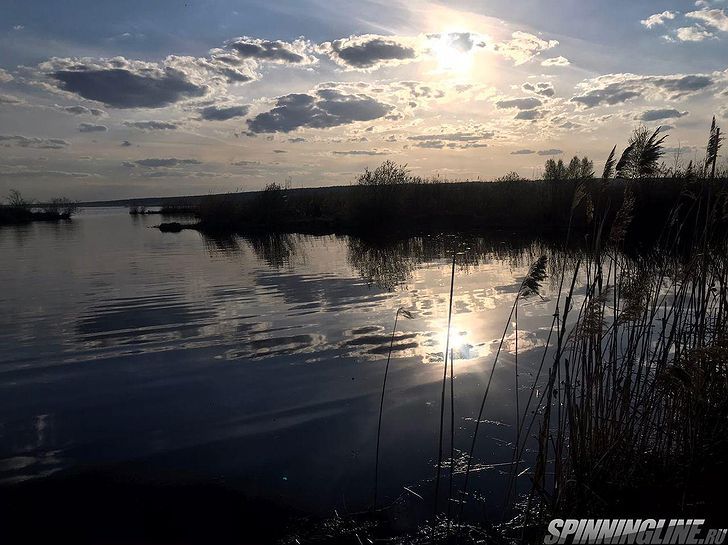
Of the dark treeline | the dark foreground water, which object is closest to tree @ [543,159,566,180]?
the dark treeline

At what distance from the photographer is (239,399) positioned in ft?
19.9

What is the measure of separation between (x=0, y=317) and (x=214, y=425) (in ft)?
24.0

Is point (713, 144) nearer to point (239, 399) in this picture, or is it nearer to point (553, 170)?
point (239, 399)

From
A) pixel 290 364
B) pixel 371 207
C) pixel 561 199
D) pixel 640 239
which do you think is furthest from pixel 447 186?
pixel 290 364

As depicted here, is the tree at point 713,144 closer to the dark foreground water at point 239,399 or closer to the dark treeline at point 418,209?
the dark foreground water at point 239,399

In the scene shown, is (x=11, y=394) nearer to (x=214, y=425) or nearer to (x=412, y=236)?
(x=214, y=425)

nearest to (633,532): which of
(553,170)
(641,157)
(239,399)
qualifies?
(641,157)

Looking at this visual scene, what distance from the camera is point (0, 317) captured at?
10359mm

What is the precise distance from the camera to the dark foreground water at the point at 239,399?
13.7 feet

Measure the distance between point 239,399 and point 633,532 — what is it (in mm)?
4215

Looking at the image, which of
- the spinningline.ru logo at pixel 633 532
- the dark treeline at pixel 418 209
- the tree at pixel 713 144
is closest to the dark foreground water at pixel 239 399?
the spinningline.ru logo at pixel 633 532

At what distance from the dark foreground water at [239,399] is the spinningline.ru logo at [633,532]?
1033mm

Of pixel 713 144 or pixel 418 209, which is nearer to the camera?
pixel 713 144

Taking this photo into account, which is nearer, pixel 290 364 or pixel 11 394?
pixel 11 394
